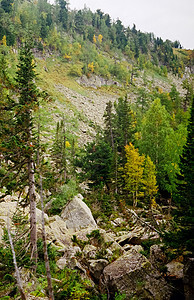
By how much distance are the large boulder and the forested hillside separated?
0.32 ft

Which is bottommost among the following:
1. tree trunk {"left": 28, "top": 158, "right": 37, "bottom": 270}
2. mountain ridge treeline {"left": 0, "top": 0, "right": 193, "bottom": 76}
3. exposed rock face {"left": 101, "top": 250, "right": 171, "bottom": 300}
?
exposed rock face {"left": 101, "top": 250, "right": 171, "bottom": 300}

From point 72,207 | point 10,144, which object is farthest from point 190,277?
point 72,207

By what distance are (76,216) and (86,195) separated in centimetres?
883

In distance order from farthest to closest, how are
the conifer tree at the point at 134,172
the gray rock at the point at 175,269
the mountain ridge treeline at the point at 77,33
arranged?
1. the mountain ridge treeline at the point at 77,33
2. the conifer tree at the point at 134,172
3. the gray rock at the point at 175,269

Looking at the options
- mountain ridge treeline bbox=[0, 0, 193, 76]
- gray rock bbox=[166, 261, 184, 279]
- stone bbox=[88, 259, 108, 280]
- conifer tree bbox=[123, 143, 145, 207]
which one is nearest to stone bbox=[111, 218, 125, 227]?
conifer tree bbox=[123, 143, 145, 207]

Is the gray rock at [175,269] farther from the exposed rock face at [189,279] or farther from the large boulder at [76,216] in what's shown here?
the large boulder at [76,216]

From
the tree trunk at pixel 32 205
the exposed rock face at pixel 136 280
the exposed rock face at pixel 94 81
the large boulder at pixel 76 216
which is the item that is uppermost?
the exposed rock face at pixel 94 81

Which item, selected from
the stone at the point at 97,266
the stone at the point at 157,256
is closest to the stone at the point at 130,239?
the stone at the point at 157,256

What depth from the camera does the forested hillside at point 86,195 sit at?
380 inches

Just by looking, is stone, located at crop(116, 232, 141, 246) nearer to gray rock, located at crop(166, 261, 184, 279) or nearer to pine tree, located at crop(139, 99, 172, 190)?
gray rock, located at crop(166, 261, 184, 279)

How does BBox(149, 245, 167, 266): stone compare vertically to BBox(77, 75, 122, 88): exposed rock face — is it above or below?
below

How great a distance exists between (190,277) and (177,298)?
2.01m

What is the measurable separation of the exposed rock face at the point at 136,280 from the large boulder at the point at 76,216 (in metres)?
7.75

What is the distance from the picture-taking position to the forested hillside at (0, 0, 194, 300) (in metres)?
9.64
